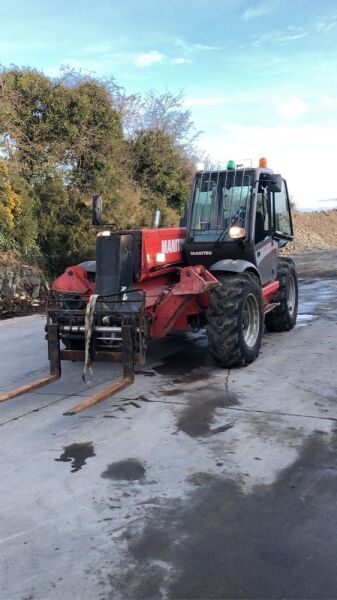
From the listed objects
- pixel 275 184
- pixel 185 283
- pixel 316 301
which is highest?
pixel 275 184

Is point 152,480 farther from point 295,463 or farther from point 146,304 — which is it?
point 146,304

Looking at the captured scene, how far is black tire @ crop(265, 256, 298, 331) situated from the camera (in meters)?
9.09

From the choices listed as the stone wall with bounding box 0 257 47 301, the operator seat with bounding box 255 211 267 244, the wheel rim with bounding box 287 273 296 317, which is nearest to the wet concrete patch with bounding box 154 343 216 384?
the operator seat with bounding box 255 211 267 244

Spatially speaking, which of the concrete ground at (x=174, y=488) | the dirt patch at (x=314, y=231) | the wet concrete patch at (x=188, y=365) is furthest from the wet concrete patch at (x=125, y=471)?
the dirt patch at (x=314, y=231)

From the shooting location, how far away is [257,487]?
3828 mm

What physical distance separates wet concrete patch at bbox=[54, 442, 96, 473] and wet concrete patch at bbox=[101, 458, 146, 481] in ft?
0.83

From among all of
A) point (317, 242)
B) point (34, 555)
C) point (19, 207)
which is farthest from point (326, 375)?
point (317, 242)

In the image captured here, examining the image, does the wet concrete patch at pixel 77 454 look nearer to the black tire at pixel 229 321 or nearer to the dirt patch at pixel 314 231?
the black tire at pixel 229 321

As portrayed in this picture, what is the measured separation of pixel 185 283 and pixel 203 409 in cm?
169

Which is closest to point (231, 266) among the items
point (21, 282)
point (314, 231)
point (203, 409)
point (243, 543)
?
point (203, 409)

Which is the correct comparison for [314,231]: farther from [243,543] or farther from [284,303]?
[243,543]

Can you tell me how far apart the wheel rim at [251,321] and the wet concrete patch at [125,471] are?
325 centimetres

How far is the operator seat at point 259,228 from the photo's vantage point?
25.7 feet

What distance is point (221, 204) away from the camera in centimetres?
784
